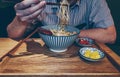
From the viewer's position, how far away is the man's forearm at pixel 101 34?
223 centimetres

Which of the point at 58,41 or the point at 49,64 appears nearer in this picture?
the point at 49,64

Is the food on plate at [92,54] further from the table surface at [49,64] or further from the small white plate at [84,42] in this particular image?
the small white plate at [84,42]

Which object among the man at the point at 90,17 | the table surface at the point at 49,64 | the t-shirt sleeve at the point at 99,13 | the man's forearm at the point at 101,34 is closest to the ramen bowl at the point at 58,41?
the table surface at the point at 49,64

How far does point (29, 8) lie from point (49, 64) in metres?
0.48

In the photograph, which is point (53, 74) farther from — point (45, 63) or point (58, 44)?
point (58, 44)

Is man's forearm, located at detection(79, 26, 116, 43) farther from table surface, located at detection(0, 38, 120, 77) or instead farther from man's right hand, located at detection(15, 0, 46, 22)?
man's right hand, located at detection(15, 0, 46, 22)

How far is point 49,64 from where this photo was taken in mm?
1542

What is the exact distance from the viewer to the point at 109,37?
7.86 feet

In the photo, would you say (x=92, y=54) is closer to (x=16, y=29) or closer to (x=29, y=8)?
(x=29, y=8)

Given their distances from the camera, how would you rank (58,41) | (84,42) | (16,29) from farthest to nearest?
(16,29), (84,42), (58,41)

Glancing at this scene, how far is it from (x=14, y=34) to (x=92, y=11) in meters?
1.04

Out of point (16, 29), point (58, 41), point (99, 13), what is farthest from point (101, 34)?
point (16, 29)

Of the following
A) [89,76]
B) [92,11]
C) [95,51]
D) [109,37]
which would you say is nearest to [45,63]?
[89,76]

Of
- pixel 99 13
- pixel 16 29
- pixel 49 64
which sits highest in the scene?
pixel 99 13
